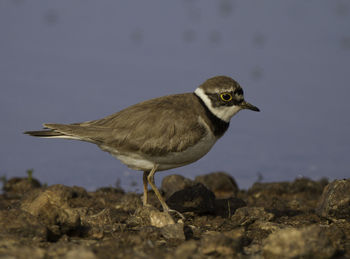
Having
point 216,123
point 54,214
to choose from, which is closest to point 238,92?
point 216,123

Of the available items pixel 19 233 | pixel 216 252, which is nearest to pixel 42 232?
pixel 19 233

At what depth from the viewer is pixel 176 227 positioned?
17.6 ft

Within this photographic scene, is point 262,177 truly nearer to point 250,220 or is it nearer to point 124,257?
point 250,220

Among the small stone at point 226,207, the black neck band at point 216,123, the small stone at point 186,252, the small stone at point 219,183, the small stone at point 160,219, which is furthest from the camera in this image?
the small stone at point 219,183

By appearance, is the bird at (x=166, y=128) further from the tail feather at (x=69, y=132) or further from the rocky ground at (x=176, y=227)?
the rocky ground at (x=176, y=227)

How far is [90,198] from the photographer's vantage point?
854cm

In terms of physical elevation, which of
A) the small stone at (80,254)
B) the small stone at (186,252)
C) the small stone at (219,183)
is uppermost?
the small stone at (80,254)

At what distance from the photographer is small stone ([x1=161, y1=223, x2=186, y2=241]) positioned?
209 inches

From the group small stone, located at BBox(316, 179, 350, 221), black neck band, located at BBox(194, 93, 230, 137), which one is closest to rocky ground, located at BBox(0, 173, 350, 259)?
small stone, located at BBox(316, 179, 350, 221)

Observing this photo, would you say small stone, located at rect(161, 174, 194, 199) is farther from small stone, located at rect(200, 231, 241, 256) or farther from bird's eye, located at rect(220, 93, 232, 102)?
small stone, located at rect(200, 231, 241, 256)

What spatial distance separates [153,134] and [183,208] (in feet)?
4.06

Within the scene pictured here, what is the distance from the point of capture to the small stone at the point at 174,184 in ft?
27.4

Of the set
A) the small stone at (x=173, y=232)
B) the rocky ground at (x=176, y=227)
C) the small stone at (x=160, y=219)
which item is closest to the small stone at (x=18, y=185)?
the rocky ground at (x=176, y=227)

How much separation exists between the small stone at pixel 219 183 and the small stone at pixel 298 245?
4.85m
